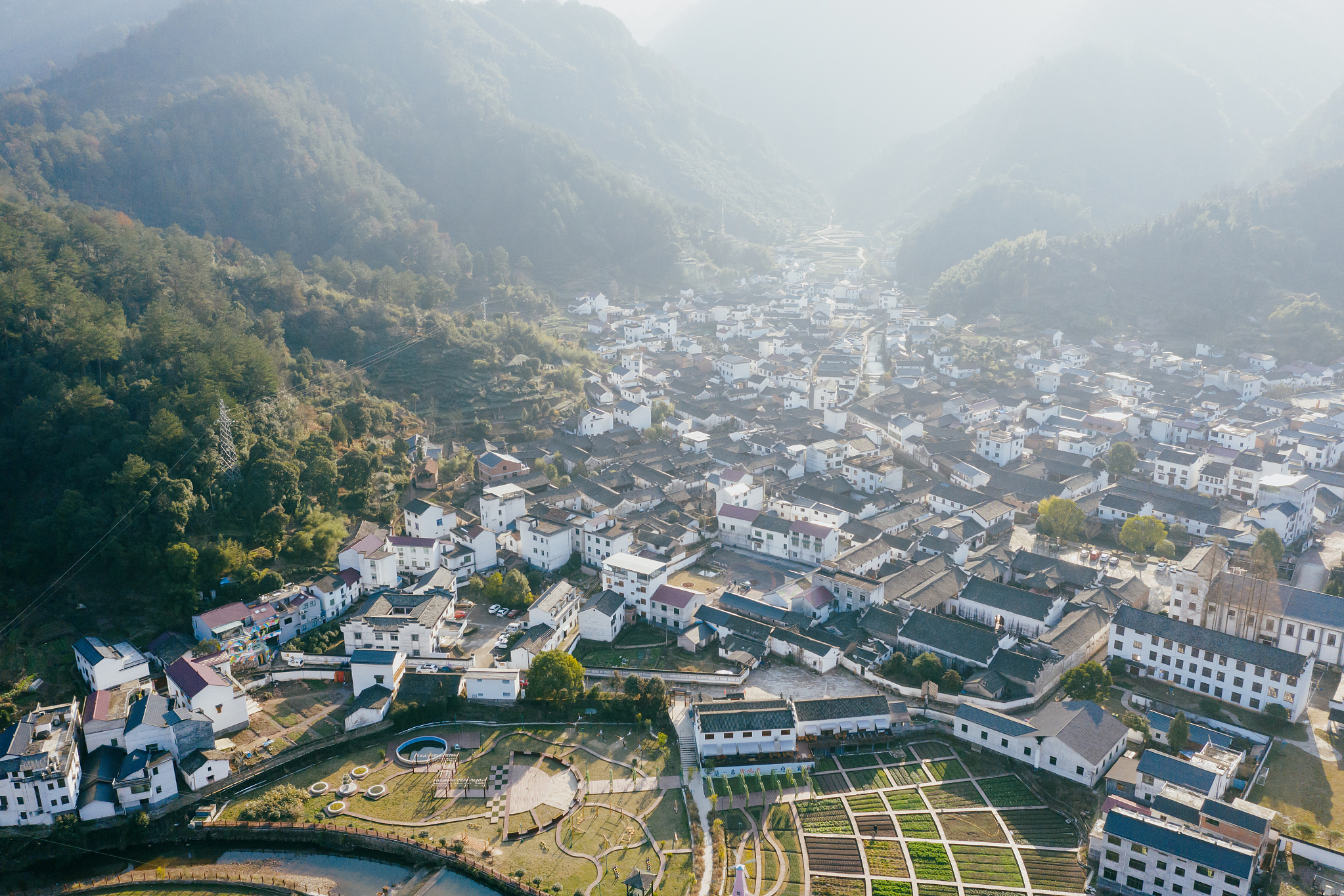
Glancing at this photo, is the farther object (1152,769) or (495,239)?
A: (495,239)

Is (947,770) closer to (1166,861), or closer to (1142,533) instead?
(1166,861)

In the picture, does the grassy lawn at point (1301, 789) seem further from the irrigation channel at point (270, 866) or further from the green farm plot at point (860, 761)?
the irrigation channel at point (270, 866)

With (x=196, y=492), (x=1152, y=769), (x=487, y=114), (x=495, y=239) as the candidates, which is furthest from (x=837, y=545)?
(x=487, y=114)

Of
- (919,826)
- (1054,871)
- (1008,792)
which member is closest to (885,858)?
(919,826)

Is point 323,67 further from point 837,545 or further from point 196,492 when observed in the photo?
point 837,545

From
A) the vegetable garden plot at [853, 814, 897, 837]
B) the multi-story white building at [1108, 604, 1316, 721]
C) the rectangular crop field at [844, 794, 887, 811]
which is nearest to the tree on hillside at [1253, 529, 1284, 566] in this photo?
the multi-story white building at [1108, 604, 1316, 721]

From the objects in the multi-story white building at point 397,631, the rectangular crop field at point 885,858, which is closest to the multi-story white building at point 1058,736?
the rectangular crop field at point 885,858
